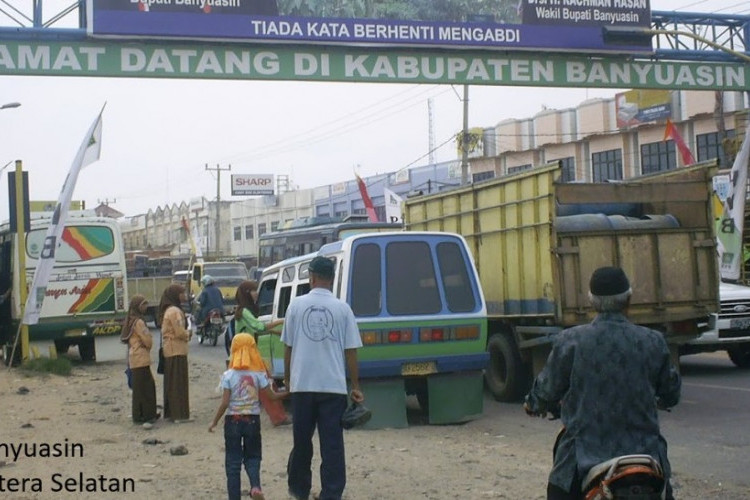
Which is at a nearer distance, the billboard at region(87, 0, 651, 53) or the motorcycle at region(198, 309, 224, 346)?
the billboard at region(87, 0, 651, 53)

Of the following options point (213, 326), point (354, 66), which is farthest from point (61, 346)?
point (354, 66)

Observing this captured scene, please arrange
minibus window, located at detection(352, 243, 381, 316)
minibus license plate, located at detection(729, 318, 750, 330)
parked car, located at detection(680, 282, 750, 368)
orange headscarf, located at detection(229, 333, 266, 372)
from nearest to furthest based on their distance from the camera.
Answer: orange headscarf, located at detection(229, 333, 266, 372) → minibus window, located at detection(352, 243, 381, 316) → parked car, located at detection(680, 282, 750, 368) → minibus license plate, located at detection(729, 318, 750, 330)

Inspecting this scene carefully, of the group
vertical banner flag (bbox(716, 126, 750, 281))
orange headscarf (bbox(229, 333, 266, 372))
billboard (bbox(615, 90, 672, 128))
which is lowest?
orange headscarf (bbox(229, 333, 266, 372))

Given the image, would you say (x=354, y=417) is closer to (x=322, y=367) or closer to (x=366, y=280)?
(x=322, y=367)

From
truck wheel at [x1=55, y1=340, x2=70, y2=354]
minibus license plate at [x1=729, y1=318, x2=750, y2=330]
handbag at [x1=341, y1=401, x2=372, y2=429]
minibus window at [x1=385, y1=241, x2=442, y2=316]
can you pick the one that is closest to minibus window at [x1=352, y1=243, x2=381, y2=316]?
minibus window at [x1=385, y1=241, x2=442, y2=316]

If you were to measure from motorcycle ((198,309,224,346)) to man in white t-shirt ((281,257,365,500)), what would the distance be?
1797cm

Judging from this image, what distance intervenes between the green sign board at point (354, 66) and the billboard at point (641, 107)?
23.1m

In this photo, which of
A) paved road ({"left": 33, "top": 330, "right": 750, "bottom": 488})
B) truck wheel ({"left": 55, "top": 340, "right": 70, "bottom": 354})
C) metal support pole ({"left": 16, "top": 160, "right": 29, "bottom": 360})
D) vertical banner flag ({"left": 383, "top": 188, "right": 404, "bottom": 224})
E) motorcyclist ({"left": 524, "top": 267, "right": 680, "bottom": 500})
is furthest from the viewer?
vertical banner flag ({"left": 383, "top": 188, "right": 404, "bottom": 224})

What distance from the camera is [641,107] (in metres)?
42.0

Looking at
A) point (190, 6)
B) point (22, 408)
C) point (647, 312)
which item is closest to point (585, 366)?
point (647, 312)

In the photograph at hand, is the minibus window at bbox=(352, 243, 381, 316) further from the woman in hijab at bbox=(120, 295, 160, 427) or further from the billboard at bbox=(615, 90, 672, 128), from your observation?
the billboard at bbox=(615, 90, 672, 128)

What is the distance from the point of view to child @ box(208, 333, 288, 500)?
6.66 metres

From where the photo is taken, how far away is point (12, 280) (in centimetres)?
1911

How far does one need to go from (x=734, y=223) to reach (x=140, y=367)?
1371cm
